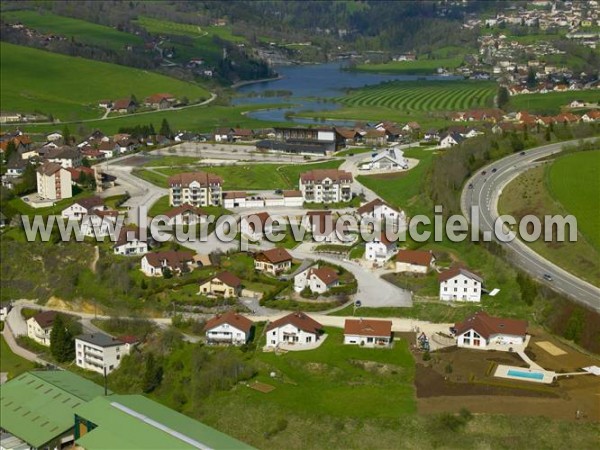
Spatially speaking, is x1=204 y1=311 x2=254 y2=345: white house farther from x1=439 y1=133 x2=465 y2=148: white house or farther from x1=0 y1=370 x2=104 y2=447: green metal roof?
x1=439 y1=133 x2=465 y2=148: white house

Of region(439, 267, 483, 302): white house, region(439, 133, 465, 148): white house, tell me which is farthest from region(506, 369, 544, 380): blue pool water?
region(439, 133, 465, 148): white house

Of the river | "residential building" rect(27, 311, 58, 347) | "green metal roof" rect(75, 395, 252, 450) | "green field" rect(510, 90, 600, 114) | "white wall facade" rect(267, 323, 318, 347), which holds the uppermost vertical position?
"green field" rect(510, 90, 600, 114)

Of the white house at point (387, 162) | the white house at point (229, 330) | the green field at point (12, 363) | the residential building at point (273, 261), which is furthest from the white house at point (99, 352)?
the white house at point (387, 162)

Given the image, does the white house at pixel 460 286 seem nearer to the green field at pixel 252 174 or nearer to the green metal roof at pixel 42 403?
the green metal roof at pixel 42 403

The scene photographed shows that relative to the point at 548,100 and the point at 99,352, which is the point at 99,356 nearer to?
the point at 99,352

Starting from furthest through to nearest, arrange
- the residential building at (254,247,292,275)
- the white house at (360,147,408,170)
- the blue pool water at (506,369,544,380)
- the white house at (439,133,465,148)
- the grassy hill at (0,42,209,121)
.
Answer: the grassy hill at (0,42,209,121) → the white house at (439,133,465,148) → the white house at (360,147,408,170) → the residential building at (254,247,292,275) → the blue pool water at (506,369,544,380)

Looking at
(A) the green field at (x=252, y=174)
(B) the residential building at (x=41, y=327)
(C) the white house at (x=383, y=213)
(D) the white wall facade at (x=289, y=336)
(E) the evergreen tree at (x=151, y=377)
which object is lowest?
(B) the residential building at (x=41, y=327)
